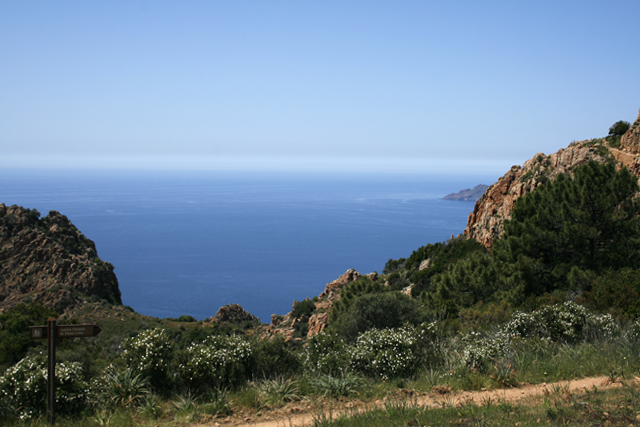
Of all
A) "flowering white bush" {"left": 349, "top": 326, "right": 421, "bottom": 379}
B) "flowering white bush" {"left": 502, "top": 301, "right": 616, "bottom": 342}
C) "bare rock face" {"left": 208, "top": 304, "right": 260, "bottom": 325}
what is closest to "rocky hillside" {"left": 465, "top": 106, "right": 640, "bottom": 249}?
"flowering white bush" {"left": 502, "top": 301, "right": 616, "bottom": 342}

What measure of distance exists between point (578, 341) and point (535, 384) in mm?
2341

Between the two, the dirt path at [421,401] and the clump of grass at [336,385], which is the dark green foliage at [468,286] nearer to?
Result: the dirt path at [421,401]

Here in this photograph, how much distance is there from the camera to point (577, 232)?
14766 millimetres

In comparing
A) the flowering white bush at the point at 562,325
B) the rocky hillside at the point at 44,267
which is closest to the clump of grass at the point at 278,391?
the flowering white bush at the point at 562,325

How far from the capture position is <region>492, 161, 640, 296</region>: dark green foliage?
A: 47.7ft

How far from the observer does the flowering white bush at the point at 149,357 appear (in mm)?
6520

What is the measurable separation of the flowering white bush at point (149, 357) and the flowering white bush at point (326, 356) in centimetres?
238

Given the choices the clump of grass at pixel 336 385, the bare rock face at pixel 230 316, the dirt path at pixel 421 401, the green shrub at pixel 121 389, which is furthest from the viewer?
the bare rock face at pixel 230 316

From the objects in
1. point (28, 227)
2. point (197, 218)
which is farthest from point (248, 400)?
point (197, 218)

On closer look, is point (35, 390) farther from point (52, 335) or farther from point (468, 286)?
point (468, 286)

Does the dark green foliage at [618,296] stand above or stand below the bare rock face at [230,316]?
above

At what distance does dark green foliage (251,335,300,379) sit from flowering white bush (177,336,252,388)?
0.66ft

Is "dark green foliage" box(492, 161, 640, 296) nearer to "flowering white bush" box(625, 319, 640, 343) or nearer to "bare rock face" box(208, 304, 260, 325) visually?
"flowering white bush" box(625, 319, 640, 343)

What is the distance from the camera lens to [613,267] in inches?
563
